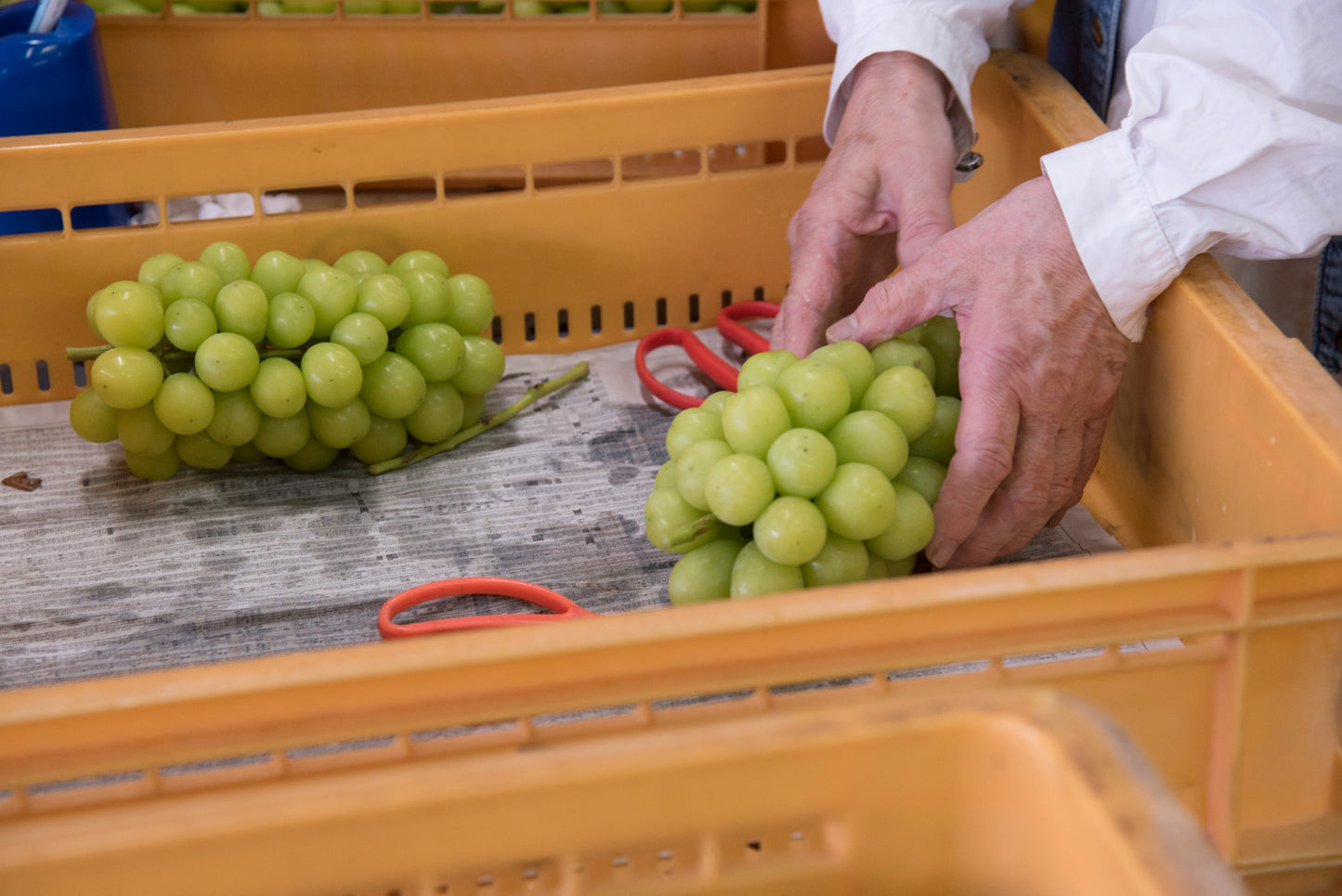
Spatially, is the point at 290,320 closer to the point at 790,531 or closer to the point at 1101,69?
the point at 790,531

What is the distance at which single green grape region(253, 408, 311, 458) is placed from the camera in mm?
973

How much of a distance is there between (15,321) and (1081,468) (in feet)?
2.95

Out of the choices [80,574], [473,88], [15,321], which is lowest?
[80,574]

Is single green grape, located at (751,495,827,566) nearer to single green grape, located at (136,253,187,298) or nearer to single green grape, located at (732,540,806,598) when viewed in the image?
single green grape, located at (732,540,806,598)

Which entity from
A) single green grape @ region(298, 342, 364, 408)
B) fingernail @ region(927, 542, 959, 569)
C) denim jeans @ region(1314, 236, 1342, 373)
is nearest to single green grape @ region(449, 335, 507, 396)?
single green grape @ region(298, 342, 364, 408)

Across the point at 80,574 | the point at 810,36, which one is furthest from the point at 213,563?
the point at 810,36

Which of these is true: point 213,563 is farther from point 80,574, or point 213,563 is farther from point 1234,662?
point 1234,662

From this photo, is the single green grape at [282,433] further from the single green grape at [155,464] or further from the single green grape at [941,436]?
the single green grape at [941,436]

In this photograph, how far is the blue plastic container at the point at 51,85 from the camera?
3.74 feet

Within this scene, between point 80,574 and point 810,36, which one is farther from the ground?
point 810,36

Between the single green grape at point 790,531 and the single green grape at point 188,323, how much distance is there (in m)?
0.48

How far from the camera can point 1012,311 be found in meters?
0.80

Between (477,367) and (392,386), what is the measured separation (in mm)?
84

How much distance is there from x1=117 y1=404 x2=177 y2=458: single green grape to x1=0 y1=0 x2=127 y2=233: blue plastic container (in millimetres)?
288
